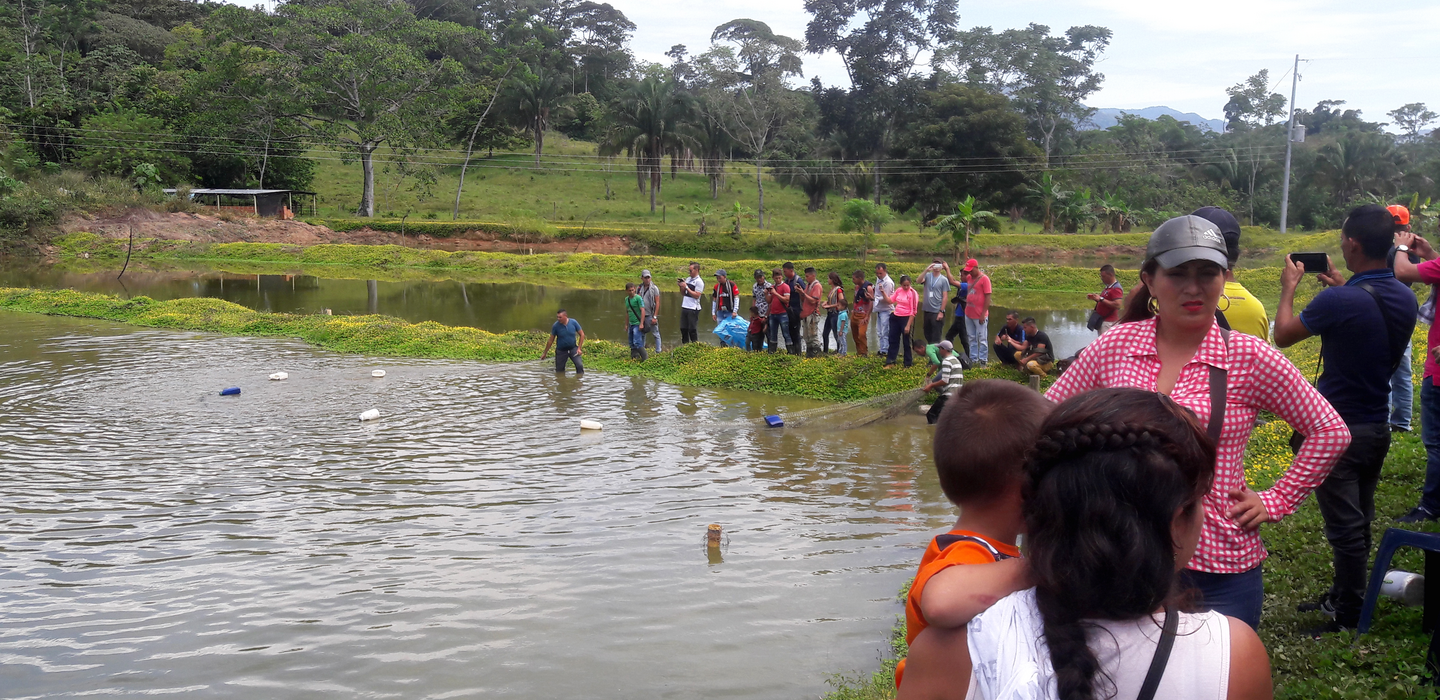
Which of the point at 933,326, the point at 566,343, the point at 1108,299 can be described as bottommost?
the point at 566,343

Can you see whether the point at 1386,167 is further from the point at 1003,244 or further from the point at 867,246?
the point at 867,246

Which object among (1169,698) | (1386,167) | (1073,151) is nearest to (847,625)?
(1169,698)

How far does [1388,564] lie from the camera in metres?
3.93

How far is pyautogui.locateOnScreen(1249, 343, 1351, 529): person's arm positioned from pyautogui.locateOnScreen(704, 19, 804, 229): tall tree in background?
52.3 m

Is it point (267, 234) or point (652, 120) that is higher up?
point (652, 120)

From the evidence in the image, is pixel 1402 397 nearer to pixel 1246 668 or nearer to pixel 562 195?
pixel 1246 668

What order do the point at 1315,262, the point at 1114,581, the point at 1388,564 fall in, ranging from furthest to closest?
1. the point at 1315,262
2. the point at 1388,564
3. the point at 1114,581

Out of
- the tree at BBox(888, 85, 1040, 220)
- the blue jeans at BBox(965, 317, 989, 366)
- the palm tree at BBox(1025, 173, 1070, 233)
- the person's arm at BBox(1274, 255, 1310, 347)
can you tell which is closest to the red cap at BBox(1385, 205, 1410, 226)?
the person's arm at BBox(1274, 255, 1310, 347)

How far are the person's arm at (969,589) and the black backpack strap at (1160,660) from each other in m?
0.23

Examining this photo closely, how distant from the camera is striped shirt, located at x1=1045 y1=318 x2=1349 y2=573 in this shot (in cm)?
280

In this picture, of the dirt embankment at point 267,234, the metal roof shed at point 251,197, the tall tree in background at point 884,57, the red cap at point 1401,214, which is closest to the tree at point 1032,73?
the tall tree in background at point 884,57

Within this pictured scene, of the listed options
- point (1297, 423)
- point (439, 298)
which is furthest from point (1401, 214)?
point (439, 298)

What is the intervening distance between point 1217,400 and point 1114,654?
1438 millimetres

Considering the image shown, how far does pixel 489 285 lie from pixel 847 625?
30.9 metres
